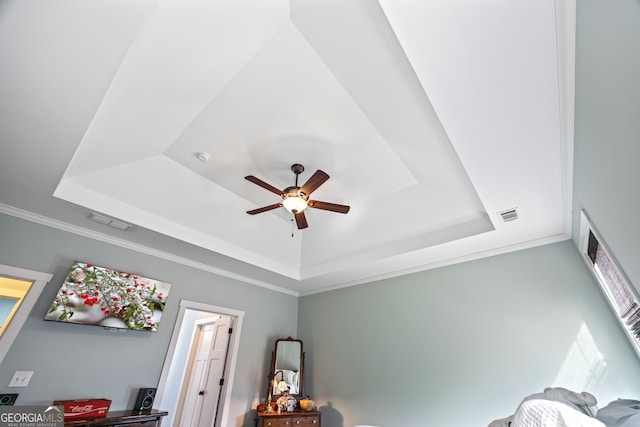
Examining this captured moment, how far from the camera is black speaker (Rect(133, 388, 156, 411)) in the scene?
3137 millimetres

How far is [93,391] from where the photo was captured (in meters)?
2.98

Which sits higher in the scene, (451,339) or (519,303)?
(519,303)

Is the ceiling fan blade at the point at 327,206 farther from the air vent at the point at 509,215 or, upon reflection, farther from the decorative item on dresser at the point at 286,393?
the decorative item on dresser at the point at 286,393

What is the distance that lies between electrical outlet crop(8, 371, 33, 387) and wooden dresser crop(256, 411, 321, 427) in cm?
249

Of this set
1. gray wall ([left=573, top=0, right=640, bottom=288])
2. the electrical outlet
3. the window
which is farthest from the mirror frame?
gray wall ([left=573, top=0, right=640, bottom=288])

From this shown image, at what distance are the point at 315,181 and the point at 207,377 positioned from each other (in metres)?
4.03

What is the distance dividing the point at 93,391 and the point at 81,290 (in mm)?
1068

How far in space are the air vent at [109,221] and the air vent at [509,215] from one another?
3939 mm

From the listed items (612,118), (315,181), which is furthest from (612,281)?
(315,181)

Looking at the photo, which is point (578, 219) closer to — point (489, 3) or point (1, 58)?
point (489, 3)

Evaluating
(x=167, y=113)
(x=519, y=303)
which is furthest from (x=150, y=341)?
(x=519, y=303)

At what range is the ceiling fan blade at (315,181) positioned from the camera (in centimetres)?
246

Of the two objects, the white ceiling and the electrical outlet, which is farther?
the electrical outlet

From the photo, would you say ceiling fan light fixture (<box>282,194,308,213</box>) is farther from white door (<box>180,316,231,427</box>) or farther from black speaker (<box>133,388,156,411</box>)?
white door (<box>180,316,231,427</box>)
